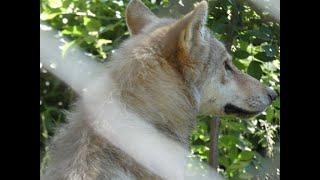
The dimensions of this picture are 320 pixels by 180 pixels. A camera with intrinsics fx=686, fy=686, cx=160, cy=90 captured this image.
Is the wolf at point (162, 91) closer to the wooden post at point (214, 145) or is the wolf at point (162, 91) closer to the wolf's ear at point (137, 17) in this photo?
the wolf's ear at point (137, 17)

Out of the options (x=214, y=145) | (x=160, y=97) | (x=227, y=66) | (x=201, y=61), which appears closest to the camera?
(x=160, y=97)

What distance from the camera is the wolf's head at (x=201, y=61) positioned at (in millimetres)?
2229

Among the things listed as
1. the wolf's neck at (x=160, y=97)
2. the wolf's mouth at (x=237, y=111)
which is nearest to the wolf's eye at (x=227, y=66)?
the wolf's mouth at (x=237, y=111)

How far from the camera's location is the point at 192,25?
2.21 meters

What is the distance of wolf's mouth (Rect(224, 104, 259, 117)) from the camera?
2.61 meters

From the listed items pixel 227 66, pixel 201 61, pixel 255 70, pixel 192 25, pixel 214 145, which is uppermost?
pixel 192 25

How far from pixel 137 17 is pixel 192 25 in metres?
0.54

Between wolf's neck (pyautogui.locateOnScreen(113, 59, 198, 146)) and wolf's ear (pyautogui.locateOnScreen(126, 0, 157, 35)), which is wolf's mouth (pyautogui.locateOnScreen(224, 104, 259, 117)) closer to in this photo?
wolf's neck (pyautogui.locateOnScreen(113, 59, 198, 146))

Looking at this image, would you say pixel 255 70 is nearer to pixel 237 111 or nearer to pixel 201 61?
pixel 237 111

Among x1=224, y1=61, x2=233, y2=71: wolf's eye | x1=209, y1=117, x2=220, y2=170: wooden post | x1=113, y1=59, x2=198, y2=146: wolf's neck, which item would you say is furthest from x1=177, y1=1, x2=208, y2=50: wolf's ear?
x1=209, y1=117, x2=220, y2=170: wooden post

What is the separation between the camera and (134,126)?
2.00 m

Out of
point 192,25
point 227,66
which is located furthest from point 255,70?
point 192,25
